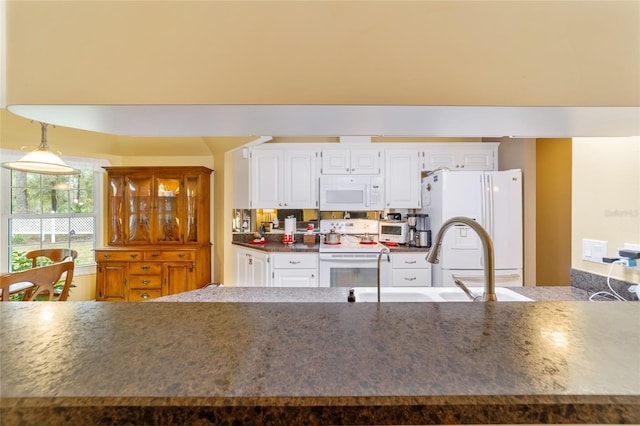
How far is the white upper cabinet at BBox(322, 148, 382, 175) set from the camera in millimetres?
3512

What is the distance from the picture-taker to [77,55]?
0.53m

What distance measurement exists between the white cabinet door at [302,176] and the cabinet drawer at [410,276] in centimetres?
138

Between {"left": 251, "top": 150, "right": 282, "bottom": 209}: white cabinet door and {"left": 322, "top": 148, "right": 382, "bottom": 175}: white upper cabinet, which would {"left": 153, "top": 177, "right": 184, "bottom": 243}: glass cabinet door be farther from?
{"left": 322, "top": 148, "right": 382, "bottom": 175}: white upper cabinet

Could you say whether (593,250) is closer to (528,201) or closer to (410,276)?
(410,276)

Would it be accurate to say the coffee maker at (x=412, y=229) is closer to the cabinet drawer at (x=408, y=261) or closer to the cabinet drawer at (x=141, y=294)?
the cabinet drawer at (x=408, y=261)

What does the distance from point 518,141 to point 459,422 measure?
377cm

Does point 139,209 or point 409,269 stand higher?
point 139,209

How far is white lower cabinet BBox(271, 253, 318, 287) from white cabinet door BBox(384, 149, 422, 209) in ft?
4.30

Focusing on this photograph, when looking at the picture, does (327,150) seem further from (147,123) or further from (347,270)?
(147,123)

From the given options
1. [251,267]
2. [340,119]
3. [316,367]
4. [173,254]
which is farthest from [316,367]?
[173,254]

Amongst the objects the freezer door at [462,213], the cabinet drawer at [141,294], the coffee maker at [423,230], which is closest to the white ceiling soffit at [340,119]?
the freezer door at [462,213]

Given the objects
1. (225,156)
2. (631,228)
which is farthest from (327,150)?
(631,228)

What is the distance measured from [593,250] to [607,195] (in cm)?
29

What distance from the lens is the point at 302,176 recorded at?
11.7 feet
